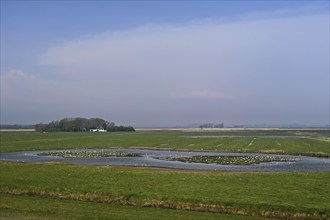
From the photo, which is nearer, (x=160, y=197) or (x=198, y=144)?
(x=160, y=197)

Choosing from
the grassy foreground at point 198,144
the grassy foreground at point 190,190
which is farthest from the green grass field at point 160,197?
the grassy foreground at point 198,144

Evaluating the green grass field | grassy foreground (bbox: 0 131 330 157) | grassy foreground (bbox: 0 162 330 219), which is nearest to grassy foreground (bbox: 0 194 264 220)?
the green grass field

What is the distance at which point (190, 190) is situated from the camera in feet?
86.2

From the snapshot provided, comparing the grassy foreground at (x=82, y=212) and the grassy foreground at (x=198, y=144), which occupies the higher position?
the grassy foreground at (x=198, y=144)

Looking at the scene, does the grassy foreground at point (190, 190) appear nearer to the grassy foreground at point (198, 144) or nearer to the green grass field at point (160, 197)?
the green grass field at point (160, 197)

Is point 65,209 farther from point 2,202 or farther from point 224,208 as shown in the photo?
point 224,208

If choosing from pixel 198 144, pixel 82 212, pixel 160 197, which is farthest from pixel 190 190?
pixel 198 144

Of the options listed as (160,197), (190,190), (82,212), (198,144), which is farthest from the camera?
(198,144)

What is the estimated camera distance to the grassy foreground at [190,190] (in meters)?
21.5

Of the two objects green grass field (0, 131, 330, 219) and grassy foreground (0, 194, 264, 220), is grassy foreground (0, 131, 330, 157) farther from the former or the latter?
grassy foreground (0, 194, 264, 220)

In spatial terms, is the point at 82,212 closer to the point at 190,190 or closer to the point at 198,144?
the point at 190,190

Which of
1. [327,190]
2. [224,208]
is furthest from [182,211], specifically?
[327,190]

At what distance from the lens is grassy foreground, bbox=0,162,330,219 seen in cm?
2147

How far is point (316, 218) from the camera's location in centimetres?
1997
